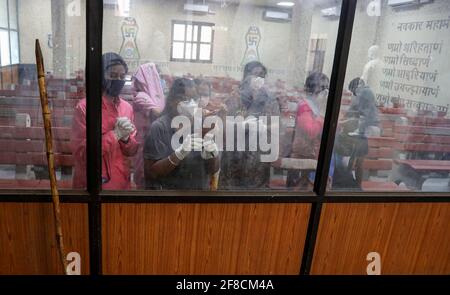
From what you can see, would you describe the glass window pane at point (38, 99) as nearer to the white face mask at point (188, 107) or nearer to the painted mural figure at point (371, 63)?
the white face mask at point (188, 107)

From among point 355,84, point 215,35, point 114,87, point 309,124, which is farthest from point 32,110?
point 355,84

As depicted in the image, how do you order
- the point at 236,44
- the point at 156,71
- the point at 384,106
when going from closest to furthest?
the point at 156,71
the point at 236,44
the point at 384,106

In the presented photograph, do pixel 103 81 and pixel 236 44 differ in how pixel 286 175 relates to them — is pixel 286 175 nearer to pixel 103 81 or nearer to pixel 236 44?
pixel 236 44

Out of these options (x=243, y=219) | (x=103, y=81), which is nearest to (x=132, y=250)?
(x=243, y=219)

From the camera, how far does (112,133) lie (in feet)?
6.55

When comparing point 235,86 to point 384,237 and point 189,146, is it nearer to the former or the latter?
point 189,146

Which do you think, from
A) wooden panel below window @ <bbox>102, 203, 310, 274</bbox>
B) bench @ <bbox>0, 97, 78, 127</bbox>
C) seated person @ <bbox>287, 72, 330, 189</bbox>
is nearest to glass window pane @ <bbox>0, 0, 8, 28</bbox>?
bench @ <bbox>0, 97, 78, 127</bbox>

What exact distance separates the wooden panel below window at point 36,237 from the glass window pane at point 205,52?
1.06 meters

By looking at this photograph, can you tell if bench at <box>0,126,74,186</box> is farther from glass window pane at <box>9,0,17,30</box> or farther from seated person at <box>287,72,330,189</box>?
seated person at <box>287,72,330,189</box>

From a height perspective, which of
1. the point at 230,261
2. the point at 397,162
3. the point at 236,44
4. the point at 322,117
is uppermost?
the point at 236,44

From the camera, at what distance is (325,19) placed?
7.00ft

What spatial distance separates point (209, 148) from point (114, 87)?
625mm

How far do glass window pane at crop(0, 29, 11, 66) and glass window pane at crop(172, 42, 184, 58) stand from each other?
0.87 metres

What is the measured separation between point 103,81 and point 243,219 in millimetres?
1080
